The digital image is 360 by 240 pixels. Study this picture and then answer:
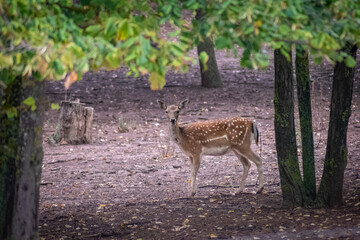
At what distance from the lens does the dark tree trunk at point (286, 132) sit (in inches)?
291

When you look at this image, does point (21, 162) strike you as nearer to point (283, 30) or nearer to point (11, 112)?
point (11, 112)

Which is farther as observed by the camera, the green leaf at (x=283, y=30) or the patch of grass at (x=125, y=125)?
the patch of grass at (x=125, y=125)

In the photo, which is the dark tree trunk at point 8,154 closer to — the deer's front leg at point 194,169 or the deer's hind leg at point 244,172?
the deer's front leg at point 194,169

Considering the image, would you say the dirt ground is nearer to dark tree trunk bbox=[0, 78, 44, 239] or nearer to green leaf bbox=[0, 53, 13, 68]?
dark tree trunk bbox=[0, 78, 44, 239]

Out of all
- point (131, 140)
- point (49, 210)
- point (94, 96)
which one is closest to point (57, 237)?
point (49, 210)

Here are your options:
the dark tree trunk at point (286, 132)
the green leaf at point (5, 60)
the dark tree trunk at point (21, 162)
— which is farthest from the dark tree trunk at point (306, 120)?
the green leaf at point (5, 60)

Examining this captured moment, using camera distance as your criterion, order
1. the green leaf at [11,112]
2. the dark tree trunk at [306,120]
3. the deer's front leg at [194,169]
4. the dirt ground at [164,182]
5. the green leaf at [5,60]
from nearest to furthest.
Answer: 1. the green leaf at [5,60]
2. the green leaf at [11,112]
3. the dirt ground at [164,182]
4. the dark tree trunk at [306,120]
5. the deer's front leg at [194,169]

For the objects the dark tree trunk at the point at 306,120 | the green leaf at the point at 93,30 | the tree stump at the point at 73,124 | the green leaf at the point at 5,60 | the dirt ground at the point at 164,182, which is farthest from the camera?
the tree stump at the point at 73,124

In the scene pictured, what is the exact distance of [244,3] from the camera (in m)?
3.94

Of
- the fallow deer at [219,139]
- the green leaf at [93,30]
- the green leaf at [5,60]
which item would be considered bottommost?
the fallow deer at [219,139]

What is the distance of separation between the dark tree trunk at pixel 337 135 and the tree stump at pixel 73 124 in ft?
21.0

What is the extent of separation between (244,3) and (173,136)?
615 centimetres

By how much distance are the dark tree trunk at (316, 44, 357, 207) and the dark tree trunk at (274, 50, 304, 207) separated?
353mm

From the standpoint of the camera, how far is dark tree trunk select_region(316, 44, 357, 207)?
7133 millimetres
